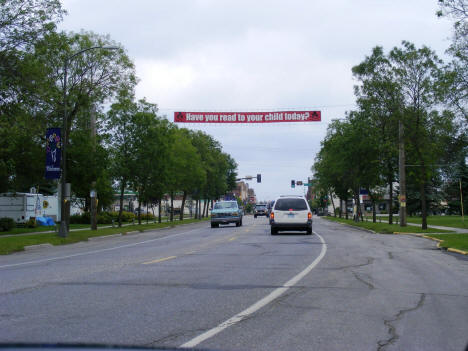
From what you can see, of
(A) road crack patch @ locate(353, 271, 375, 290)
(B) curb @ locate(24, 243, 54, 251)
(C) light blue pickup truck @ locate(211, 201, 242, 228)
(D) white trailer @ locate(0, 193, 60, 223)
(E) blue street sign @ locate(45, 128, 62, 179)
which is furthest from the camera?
(D) white trailer @ locate(0, 193, 60, 223)

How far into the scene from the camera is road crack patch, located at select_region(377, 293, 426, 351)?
5.50m

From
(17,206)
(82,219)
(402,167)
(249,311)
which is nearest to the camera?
(249,311)

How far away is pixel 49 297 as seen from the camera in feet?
26.9

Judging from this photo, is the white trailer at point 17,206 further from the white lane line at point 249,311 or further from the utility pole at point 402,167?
the white lane line at point 249,311

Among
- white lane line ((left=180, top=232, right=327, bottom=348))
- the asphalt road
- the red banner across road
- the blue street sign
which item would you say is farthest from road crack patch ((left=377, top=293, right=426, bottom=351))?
the red banner across road

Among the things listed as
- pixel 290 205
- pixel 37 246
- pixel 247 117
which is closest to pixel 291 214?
pixel 290 205

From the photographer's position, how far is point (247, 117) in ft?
106

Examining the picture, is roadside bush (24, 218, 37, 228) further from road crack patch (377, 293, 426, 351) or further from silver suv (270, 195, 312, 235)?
road crack patch (377, 293, 426, 351)

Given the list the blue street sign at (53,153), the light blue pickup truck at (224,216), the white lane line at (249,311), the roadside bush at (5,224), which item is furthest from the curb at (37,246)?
the light blue pickup truck at (224,216)

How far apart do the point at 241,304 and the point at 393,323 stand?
6.89 ft

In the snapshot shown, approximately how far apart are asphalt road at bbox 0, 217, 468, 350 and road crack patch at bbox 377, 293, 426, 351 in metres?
0.01

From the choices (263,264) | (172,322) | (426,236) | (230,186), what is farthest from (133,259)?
(230,186)

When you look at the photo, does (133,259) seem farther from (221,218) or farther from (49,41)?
(221,218)

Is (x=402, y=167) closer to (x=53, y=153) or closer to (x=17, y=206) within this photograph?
(x=53, y=153)
